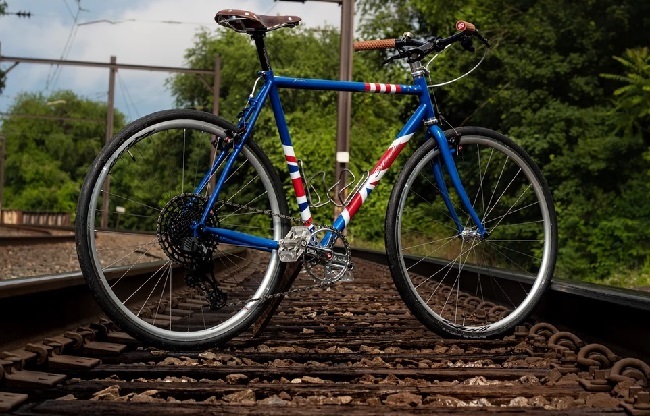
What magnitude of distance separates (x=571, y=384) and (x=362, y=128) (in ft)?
103

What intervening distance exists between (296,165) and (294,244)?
1.15 ft

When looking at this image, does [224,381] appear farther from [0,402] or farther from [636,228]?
[636,228]

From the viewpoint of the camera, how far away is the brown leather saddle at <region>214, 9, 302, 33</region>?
10.4ft

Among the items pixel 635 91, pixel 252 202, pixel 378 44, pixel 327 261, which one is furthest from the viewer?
→ pixel 635 91

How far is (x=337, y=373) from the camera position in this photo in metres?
2.59

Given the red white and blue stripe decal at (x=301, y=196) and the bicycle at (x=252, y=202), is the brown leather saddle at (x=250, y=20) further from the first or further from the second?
the red white and blue stripe decal at (x=301, y=196)

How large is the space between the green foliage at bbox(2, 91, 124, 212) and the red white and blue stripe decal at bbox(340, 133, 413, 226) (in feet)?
232

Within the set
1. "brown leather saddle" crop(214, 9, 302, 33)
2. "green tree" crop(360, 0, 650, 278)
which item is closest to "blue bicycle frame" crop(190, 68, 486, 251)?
"brown leather saddle" crop(214, 9, 302, 33)

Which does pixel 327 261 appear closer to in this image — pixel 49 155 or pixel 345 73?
pixel 345 73

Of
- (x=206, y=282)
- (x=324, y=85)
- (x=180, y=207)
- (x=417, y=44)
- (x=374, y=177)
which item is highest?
(x=417, y=44)

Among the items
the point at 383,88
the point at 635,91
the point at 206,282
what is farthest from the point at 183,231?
the point at 635,91

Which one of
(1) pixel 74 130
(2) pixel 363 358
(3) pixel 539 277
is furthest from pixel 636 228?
(1) pixel 74 130

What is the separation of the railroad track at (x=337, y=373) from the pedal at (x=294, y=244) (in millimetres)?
338

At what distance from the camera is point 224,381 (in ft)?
8.41
